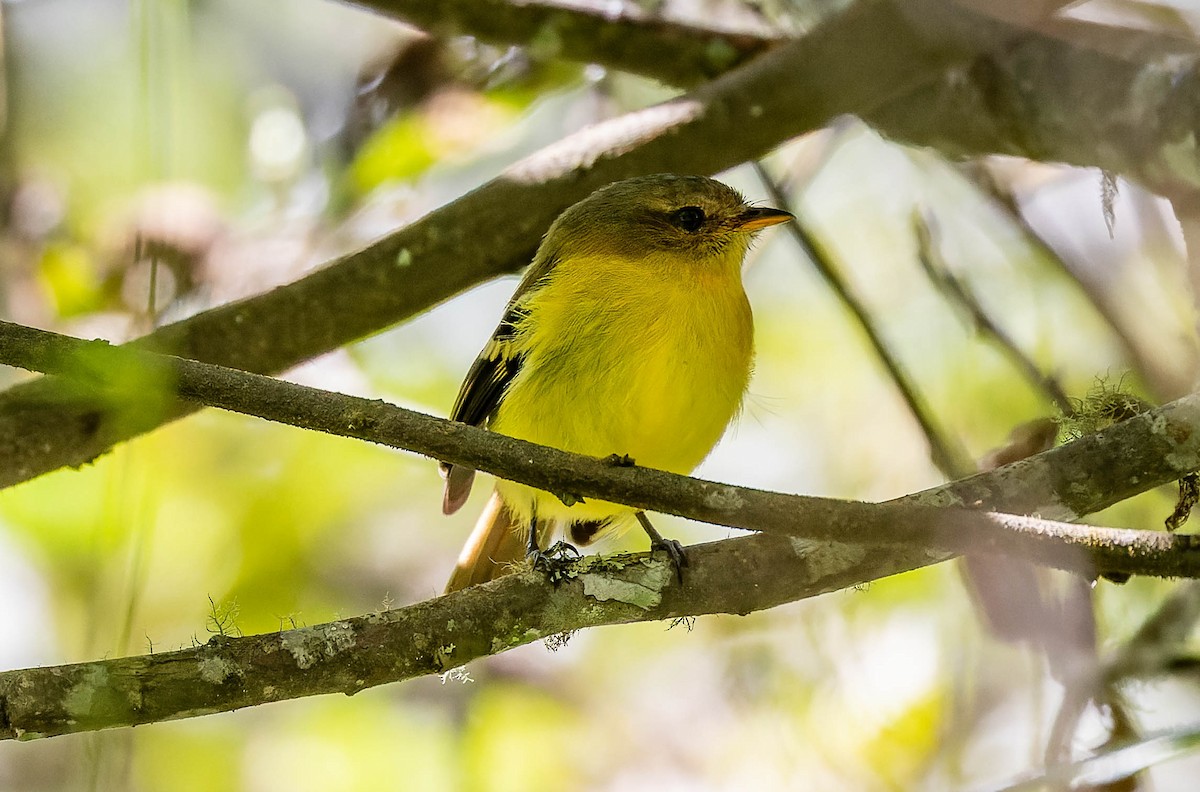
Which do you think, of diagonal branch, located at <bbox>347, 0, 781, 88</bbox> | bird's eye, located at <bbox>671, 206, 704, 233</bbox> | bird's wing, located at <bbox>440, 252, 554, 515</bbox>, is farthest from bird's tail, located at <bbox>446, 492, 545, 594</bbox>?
diagonal branch, located at <bbox>347, 0, 781, 88</bbox>

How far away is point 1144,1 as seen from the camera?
4750 mm

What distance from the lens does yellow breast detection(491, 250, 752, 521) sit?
3.91 meters

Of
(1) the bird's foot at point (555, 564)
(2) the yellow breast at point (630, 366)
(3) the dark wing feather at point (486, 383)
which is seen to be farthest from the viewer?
(3) the dark wing feather at point (486, 383)

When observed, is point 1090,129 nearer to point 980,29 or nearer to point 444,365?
point 980,29

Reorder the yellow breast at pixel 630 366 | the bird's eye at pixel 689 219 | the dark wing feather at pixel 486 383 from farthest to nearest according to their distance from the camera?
1. the bird's eye at pixel 689 219
2. the dark wing feather at pixel 486 383
3. the yellow breast at pixel 630 366

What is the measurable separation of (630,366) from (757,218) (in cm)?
97

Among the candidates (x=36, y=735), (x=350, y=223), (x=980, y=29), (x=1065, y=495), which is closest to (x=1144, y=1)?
(x=980, y=29)

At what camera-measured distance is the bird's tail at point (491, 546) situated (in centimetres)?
467

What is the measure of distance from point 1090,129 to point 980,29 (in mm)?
559

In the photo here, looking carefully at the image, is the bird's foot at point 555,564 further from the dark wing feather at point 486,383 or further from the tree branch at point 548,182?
the tree branch at point 548,182

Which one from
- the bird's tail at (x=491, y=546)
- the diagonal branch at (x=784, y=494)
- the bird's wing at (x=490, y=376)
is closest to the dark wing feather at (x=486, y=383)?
Answer: the bird's wing at (x=490, y=376)

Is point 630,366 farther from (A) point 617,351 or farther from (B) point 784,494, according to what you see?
(B) point 784,494

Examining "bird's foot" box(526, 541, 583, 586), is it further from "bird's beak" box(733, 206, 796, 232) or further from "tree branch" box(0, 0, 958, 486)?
"bird's beak" box(733, 206, 796, 232)

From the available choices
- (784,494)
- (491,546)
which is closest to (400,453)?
(491,546)
